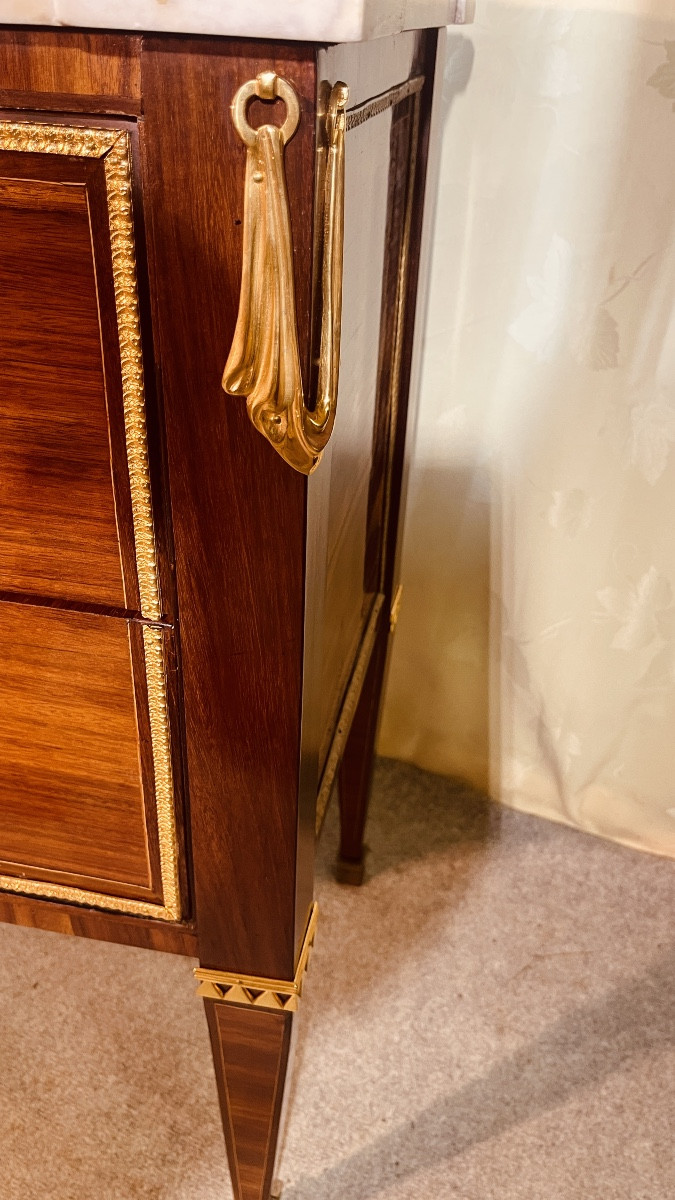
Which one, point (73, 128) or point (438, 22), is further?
point (438, 22)

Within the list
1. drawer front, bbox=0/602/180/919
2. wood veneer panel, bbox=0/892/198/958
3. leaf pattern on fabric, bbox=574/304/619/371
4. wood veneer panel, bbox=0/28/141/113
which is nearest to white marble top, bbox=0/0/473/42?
wood veneer panel, bbox=0/28/141/113

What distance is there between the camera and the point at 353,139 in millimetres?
420

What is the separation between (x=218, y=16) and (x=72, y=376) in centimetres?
15

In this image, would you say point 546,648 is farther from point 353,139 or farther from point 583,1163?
point 353,139

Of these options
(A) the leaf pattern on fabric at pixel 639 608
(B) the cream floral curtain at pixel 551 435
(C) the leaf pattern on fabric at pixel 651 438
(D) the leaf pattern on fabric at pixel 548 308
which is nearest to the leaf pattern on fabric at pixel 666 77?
(B) the cream floral curtain at pixel 551 435

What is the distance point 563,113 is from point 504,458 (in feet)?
1.01

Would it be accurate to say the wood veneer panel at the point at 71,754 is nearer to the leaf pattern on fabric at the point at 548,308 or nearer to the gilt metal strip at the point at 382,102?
the gilt metal strip at the point at 382,102

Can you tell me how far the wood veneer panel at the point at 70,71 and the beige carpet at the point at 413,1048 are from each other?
74 centimetres

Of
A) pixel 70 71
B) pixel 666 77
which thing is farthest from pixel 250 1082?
pixel 666 77

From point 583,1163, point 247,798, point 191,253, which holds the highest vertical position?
point 191,253

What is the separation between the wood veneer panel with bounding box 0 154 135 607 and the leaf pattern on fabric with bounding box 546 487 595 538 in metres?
0.59

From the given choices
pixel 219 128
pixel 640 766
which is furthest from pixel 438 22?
pixel 640 766

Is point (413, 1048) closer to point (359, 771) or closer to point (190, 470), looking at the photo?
point (359, 771)

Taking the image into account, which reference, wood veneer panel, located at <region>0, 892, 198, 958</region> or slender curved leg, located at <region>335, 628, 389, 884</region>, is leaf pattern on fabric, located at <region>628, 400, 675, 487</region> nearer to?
slender curved leg, located at <region>335, 628, 389, 884</region>
